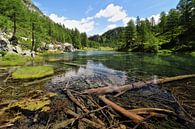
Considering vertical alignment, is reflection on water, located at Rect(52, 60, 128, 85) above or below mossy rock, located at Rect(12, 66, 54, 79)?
below

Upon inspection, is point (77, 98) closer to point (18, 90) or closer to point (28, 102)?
point (28, 102)

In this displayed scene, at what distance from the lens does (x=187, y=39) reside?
94.9m

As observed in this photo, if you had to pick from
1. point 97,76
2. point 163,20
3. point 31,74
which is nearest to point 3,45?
point 31,74

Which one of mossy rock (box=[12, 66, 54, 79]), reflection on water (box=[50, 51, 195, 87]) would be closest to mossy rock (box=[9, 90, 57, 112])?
reflection on water (box=[50, 51, 195, 87])

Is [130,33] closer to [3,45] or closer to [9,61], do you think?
[3,45]

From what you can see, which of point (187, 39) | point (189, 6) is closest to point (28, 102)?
point (187, 39)

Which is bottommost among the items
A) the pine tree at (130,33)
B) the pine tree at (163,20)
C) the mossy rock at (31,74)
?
the mossy rock at (31,74)

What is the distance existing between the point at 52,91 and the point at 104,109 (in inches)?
Result: 369

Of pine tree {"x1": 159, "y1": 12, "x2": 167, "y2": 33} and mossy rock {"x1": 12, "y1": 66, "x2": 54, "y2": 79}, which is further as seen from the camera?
pine tree {"x1": 159, "y1": 12, "x2": 167, "y2": 33}

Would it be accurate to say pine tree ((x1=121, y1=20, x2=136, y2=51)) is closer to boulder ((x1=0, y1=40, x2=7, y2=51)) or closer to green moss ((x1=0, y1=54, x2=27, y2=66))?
boulder ((x1=0, y1=40, x2=7, y2=51))

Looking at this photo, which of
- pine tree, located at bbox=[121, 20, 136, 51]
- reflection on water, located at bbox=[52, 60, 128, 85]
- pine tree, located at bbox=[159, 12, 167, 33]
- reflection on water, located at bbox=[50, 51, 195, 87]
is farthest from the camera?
pine tree, located at bbox=[159, 12, 167, 33]

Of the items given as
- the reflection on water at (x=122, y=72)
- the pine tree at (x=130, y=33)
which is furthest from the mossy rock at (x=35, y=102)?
the pine tree at (x=130, y=33)

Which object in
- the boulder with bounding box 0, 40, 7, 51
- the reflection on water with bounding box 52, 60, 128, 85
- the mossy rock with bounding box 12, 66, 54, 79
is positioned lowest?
the reflection on water with bounding box 52, 60, 128, 85

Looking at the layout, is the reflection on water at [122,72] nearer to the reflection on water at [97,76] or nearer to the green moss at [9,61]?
the reflection on water at [97,76]
